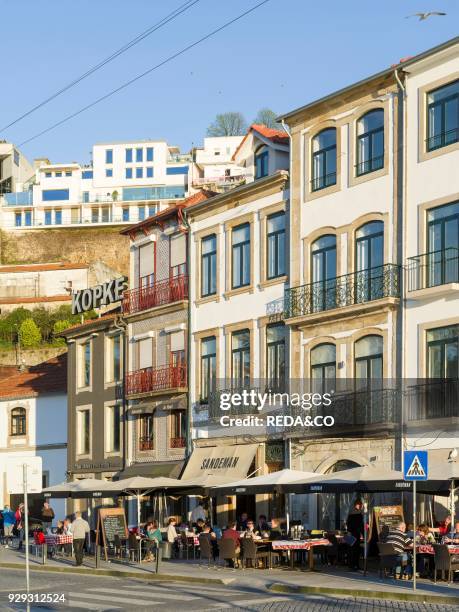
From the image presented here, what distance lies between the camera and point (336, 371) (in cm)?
3681

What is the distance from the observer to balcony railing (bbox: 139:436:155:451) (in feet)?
155

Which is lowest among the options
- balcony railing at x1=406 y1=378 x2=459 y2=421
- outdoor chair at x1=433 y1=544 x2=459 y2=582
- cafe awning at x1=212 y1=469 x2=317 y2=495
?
outdoor chair at x1=433 y1=544 x2=459 y2=582

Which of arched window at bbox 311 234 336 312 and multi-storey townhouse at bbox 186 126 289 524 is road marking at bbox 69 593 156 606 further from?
arched window at bbox 311 234 336 312

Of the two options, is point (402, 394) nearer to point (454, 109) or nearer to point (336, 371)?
point (336, 371)

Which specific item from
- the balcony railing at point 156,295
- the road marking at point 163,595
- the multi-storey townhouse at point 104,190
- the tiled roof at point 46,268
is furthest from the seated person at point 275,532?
the multi-storey townhouse at point 104,190

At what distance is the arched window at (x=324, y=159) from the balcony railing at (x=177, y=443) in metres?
11.3

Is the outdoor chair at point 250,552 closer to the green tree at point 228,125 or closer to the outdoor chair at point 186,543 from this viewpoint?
the outdoor chair at point 186,543

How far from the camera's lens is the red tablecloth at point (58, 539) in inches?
1502

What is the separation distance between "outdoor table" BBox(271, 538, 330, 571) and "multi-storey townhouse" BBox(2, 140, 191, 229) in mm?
99561

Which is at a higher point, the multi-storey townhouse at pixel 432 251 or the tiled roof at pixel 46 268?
the tiled roof at pixel 46 268

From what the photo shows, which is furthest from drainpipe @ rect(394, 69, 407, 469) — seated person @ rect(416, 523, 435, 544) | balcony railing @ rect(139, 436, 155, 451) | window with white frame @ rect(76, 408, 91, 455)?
window with white frame @ rect(76, 408, 91, 455)

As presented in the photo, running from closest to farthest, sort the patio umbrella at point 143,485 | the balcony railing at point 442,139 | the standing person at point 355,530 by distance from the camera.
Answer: the standing person at point 355,530 < the balcony railing at point 442,139 < the patio umbrella at point 143,485

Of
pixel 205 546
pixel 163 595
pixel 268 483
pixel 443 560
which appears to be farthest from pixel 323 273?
pixel 163 595

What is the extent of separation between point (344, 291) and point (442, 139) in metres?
5.39
